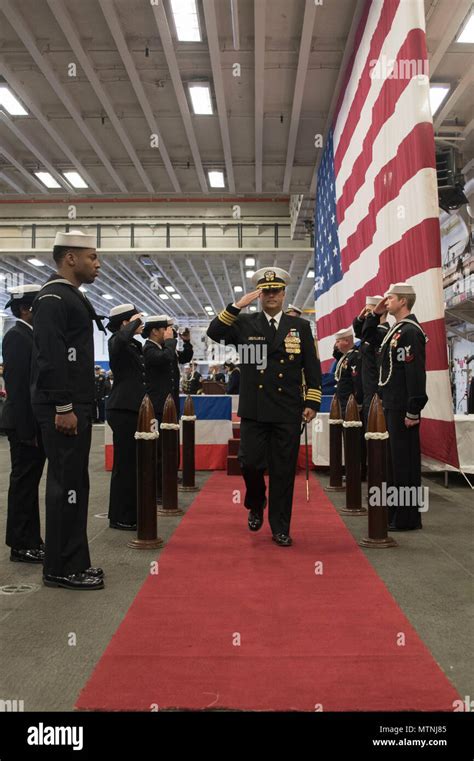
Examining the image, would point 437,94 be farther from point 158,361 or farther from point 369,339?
point 158,361

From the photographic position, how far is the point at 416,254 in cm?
543

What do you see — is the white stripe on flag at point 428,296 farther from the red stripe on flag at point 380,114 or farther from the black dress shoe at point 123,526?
the black dress shoe at point 123,526

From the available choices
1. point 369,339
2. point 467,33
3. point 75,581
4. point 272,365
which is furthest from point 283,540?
point 467,33

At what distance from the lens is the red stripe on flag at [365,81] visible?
6.12 metres

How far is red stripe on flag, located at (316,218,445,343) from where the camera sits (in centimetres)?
520

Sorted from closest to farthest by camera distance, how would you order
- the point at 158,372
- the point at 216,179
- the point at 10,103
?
the point at 158,372 < the point at 10,103 < the point at 216,179

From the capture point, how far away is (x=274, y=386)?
4.23 metres

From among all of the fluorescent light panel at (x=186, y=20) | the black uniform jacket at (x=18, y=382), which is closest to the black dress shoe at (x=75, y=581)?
the black uniform jacket at (x=18, y=382)

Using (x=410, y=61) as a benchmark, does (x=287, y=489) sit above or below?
below

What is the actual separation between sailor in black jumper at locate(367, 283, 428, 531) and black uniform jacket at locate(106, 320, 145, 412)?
1.80m

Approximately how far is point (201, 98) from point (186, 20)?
217 cm
